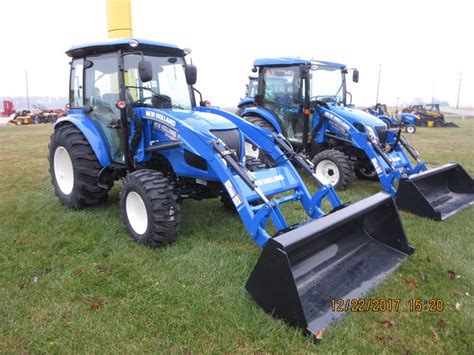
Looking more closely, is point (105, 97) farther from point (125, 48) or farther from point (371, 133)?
point (371, 133)

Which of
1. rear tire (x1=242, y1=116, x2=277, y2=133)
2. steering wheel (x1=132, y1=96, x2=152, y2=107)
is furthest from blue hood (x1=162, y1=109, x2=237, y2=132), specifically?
rear tire (x1=242, y1=116, x2=277, y2=133)

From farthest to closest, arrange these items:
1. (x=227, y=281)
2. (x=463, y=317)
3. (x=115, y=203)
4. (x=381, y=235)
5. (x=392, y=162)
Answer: (x=392, y=162) → (x=115, y=203) → (x=381, y=235) → (x=227, y=281) → (x=463, y=317)

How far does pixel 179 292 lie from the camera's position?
133 inches

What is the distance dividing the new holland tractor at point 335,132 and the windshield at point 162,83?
155 cm

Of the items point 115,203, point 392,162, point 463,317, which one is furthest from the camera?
point 392,162

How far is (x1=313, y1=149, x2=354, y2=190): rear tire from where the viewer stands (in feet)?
22.3

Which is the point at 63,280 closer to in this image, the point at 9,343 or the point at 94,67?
the point at 9,343

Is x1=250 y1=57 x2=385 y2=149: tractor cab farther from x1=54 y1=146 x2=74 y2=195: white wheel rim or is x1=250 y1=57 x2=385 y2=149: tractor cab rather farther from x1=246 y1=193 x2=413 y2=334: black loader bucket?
x1=54 y1=146 x2=74 y2=195: white wheel rim

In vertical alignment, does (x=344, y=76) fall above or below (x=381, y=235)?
above

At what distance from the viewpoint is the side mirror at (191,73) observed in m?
5.03

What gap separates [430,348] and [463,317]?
531 millimetres

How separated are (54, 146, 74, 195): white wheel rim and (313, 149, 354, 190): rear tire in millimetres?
3937

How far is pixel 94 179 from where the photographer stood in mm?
5078

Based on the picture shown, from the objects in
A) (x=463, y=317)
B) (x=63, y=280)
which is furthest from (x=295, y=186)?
(x=63, y=280)
